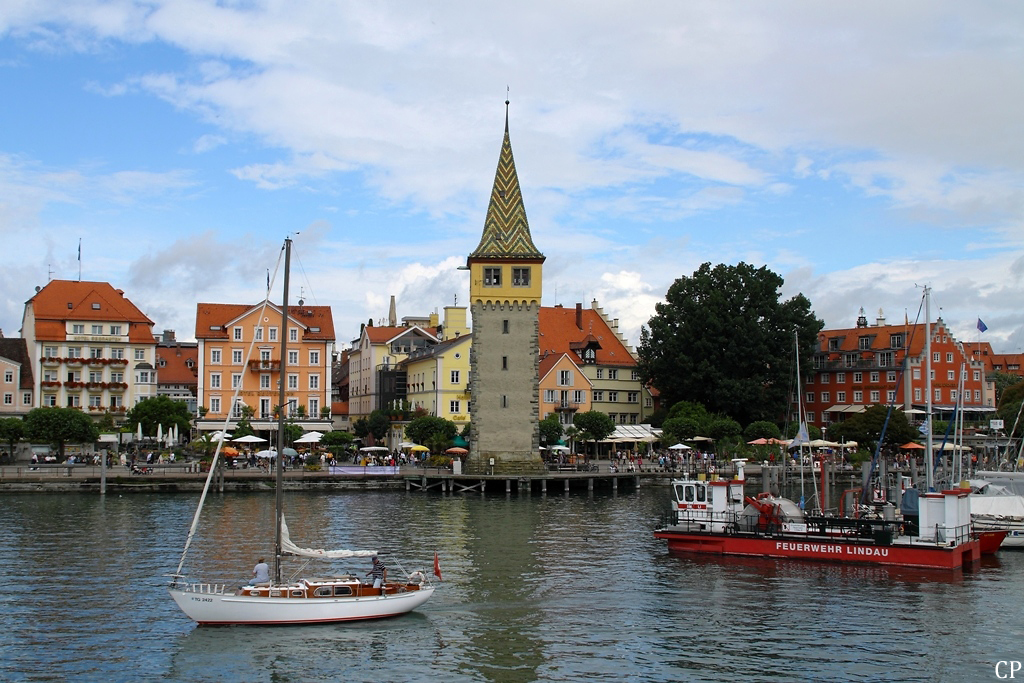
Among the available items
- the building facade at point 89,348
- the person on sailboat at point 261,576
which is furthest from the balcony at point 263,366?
the person on sailboat at point 261,576

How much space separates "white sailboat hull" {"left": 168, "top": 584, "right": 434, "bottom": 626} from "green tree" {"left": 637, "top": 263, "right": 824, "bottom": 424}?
64.1 m

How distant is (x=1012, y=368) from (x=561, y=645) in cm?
14507

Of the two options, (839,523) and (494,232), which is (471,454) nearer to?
(494,232)

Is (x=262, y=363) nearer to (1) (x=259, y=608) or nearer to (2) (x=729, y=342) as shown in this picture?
(2) (x=729, y=342)

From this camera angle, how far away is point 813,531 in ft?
125

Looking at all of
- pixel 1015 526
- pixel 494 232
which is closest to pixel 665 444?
pixel 494 232

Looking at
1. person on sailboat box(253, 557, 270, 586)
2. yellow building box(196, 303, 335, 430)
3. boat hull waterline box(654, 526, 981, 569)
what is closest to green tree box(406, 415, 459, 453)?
yellow building box(196, 303, 335, 430)

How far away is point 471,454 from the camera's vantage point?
69.6 metres

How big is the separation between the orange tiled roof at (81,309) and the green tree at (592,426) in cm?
3477

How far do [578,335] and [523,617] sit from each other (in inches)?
2808

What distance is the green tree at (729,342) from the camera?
8819 centimetres

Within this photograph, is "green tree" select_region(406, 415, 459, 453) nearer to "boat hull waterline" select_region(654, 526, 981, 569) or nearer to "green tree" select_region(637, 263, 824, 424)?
"green tree" select_region(637, 263, 824, 424)

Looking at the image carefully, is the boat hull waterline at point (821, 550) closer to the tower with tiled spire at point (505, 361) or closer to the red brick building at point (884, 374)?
the tower with tiled spire at point (505, 361)

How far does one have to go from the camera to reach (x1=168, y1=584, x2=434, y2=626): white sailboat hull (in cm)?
2611
